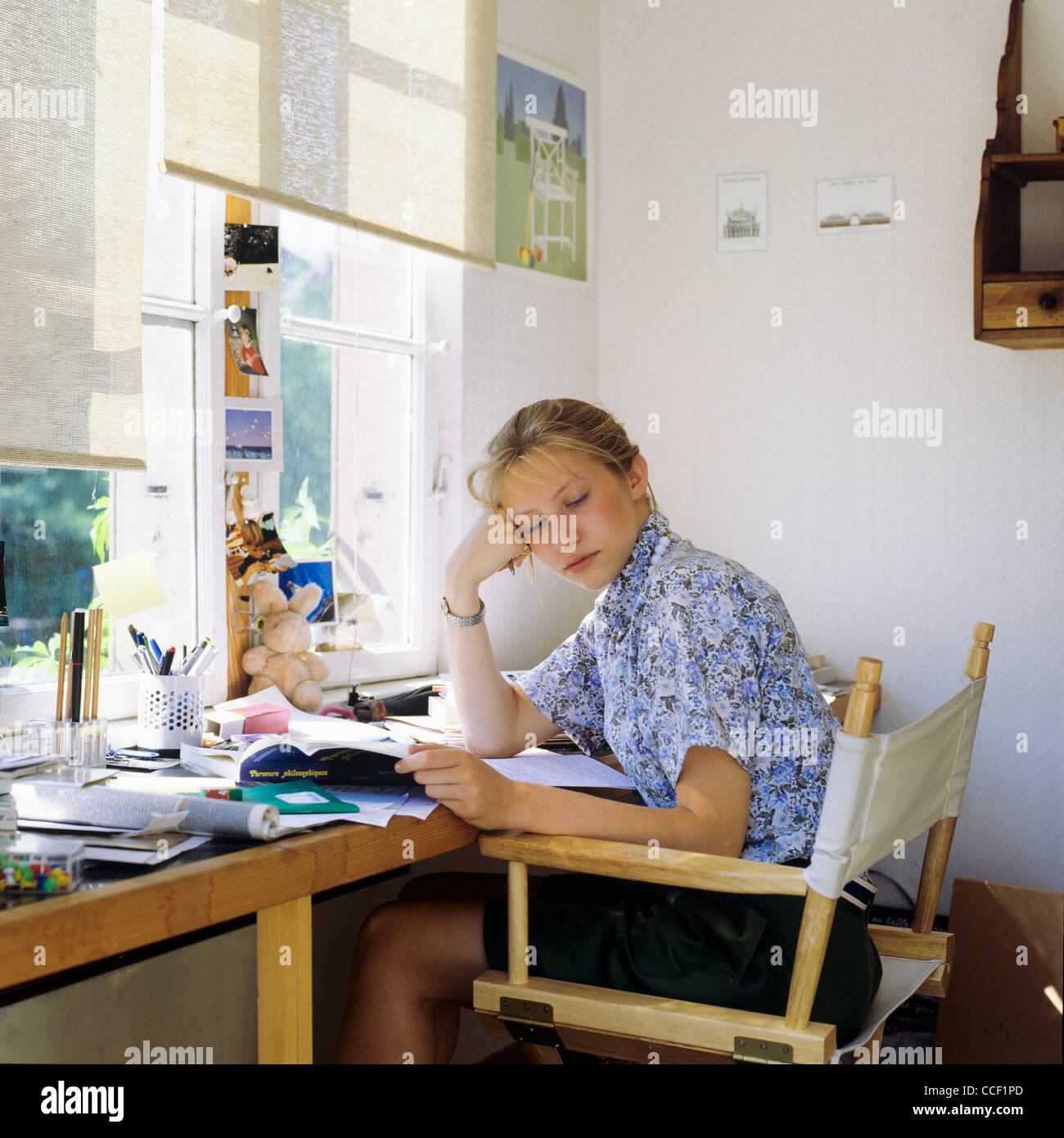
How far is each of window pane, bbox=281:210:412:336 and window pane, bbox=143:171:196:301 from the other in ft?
0.67

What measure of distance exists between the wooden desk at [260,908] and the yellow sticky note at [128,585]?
71 centimetres

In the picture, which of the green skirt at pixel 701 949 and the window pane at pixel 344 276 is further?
the window pane at pixel 344 276

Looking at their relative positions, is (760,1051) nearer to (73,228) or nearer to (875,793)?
(875,793)

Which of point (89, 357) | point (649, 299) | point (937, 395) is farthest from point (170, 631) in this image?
point (937, 395)

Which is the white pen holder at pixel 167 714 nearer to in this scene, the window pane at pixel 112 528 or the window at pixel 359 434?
the window pane at pixel 112 528

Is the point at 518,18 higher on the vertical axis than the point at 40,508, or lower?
higher

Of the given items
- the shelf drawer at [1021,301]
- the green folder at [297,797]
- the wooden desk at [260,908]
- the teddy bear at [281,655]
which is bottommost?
the wooden desk at [260,908]

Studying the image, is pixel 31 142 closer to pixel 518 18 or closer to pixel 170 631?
pixel 170 631

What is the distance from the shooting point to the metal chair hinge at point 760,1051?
3.94ft

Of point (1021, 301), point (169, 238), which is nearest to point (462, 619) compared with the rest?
point (169, 238)

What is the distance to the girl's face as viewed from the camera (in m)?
1.54

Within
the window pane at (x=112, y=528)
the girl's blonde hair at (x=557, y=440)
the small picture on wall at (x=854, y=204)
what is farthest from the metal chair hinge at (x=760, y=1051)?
the small picture on wall at (x=854, y=204)
